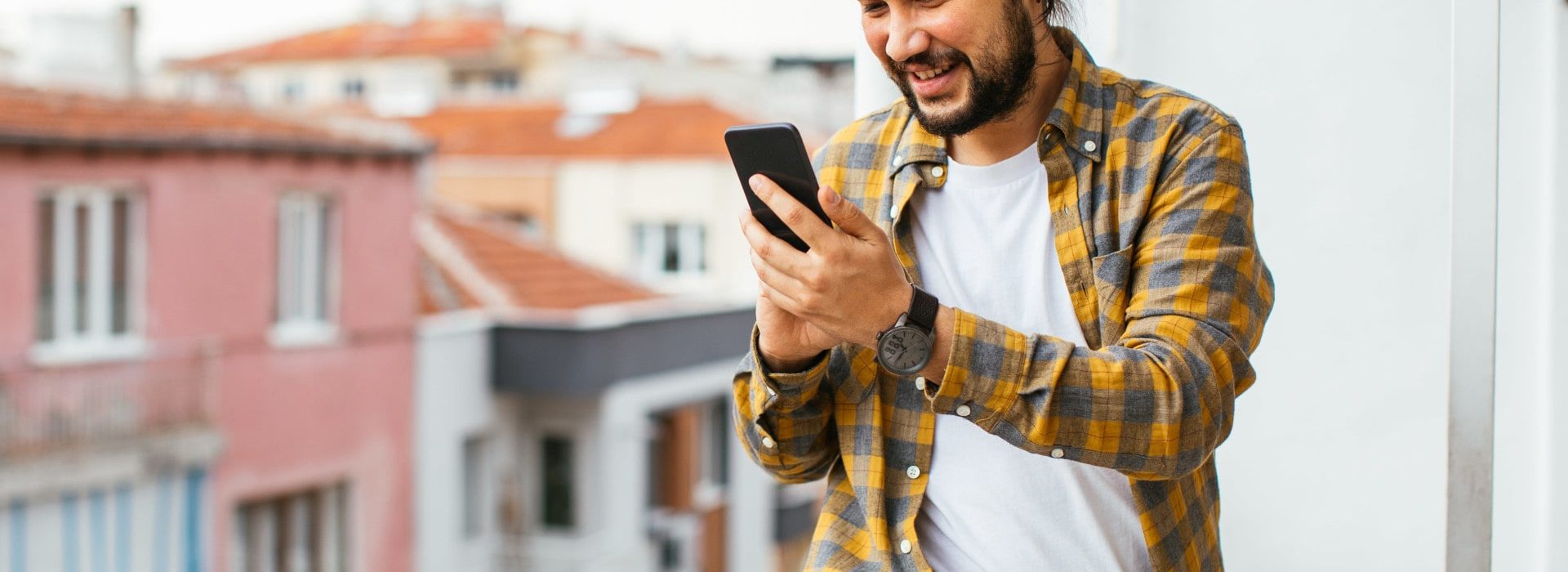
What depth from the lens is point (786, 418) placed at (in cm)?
75

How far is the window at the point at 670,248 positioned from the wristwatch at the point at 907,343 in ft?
39.3

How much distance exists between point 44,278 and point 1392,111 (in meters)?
7.29

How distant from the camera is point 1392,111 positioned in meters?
1.21

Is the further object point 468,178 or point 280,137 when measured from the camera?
point 468,178

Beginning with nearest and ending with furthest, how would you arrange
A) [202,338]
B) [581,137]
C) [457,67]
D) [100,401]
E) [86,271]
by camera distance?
[86,271] → [100,401] → [202,338] → [581,137] → [457,67]

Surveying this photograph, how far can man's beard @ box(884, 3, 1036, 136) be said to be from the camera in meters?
0.68

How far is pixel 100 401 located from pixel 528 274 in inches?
127

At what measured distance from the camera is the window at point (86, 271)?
7.11m

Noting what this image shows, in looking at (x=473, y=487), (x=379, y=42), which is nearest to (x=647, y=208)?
(x=473, y=487)

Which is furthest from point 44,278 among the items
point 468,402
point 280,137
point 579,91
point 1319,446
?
point 579,91

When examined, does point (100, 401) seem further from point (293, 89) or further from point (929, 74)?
point (293, 89)

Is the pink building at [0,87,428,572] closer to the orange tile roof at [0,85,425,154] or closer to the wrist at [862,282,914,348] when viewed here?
the orange tile roof at [0,85,425,154]

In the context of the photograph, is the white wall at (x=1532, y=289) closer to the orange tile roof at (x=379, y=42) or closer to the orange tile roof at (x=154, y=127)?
the orange tile roof at (x=154, y=127)

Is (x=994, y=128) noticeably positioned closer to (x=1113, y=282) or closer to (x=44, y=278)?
(x=1113, y=282)
